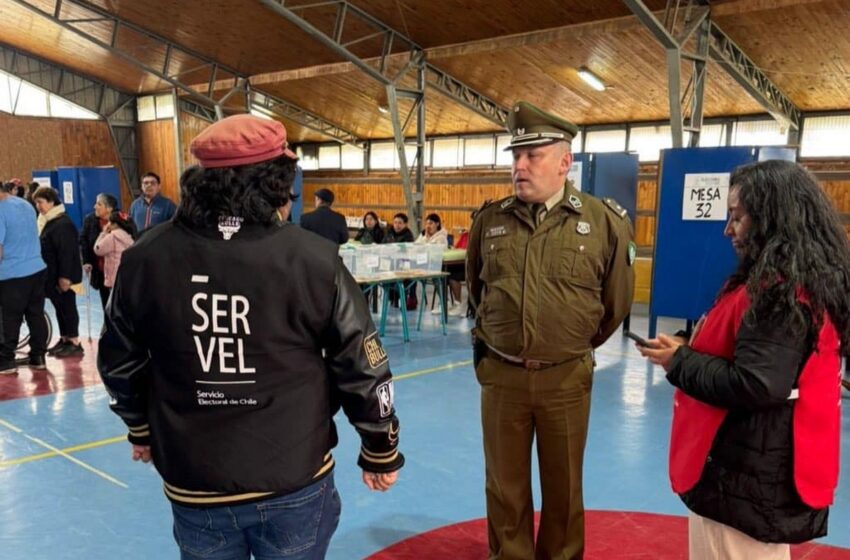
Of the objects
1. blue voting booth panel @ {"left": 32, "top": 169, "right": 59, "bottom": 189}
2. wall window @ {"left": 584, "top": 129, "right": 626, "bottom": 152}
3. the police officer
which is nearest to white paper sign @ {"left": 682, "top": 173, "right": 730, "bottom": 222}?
the police officer

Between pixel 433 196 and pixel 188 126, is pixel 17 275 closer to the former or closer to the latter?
pixel 433 196

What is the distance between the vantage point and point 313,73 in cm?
1370

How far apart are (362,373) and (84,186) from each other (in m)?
11.0

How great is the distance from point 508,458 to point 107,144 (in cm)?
1898

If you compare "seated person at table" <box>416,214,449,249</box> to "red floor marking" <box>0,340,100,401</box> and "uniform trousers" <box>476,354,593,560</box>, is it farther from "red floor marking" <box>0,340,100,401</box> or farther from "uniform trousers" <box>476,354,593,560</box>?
"uniform trousers" <box>476,354,593,560</box>

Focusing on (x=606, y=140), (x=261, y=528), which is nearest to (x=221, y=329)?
(x=261, y=528)

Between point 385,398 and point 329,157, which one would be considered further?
point 329,157

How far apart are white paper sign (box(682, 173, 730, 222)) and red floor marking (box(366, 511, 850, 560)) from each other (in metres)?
3.91

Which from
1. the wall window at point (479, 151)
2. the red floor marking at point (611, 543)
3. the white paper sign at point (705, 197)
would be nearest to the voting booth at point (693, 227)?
the white paper sign at point (705, 197)

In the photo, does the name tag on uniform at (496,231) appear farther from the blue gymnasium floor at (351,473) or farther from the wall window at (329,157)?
the wall window at (329,157)

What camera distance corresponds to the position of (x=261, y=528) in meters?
1.42

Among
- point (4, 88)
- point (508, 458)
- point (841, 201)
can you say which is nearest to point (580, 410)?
point (508, 458)

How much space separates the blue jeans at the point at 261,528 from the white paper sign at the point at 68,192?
11.1 meters

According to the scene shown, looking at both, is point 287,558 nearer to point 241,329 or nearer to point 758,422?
point 241,329
